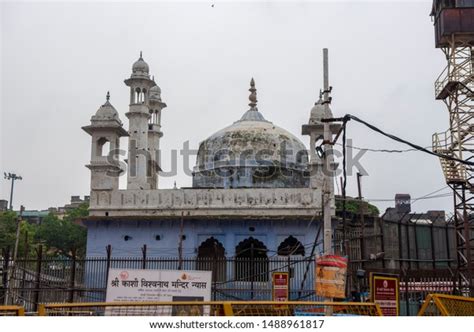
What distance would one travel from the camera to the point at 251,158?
2244 cm

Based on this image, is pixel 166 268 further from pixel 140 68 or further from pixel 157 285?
pixel 140 68

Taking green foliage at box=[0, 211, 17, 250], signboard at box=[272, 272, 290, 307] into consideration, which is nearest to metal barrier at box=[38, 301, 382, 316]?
signboard at box=[272, 272, 290, 307]

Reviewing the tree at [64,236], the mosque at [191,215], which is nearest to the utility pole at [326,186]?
the mosque at [191,215]

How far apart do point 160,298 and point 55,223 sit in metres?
32.0

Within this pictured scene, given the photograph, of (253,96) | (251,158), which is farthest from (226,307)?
(253,96)

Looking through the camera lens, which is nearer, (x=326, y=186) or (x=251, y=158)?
(x=326, y=186)

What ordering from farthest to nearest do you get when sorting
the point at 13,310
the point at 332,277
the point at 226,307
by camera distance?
the point at 332,277 < the point at 226,307 < the point at 13,310

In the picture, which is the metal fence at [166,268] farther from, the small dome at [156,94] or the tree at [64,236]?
the tree at [64,236]

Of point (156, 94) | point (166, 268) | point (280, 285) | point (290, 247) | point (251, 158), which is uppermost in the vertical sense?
point (156, 94)

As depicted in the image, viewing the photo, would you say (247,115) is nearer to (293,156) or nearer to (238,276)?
(293,156)

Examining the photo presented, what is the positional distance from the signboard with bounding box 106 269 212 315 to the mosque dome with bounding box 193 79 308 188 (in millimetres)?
11491

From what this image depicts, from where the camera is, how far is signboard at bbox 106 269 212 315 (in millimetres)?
10516

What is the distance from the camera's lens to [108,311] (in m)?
6.23

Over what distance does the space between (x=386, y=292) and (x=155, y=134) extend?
18896 millimetres
